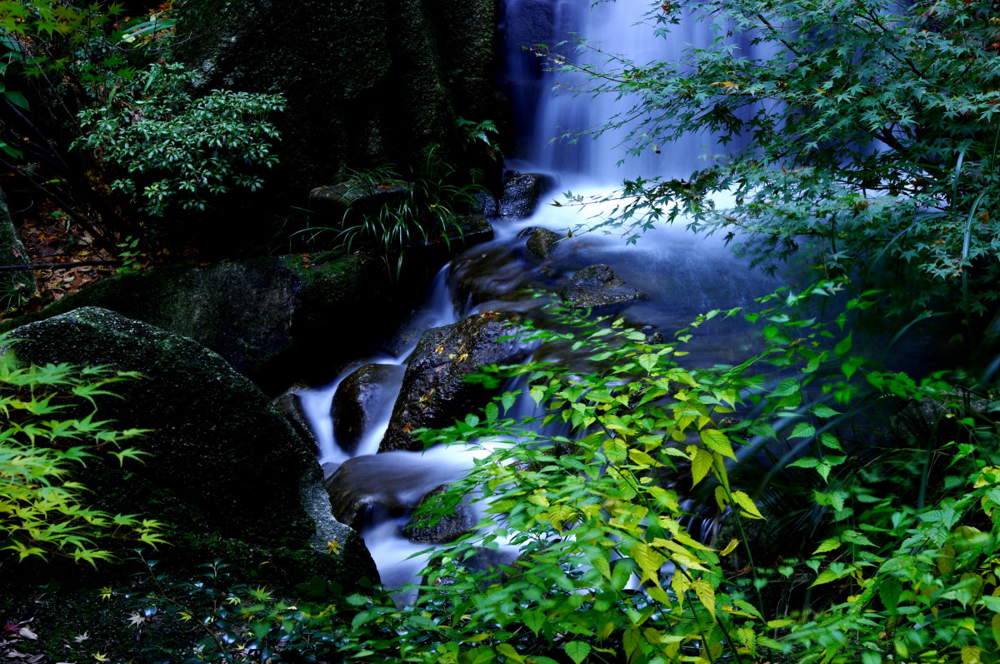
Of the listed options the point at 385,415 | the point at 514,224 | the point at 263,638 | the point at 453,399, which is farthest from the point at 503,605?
the point at 514,224

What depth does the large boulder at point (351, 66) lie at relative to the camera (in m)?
7.45

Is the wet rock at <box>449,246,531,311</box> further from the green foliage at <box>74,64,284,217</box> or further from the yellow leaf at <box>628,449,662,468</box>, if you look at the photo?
the yellow leaf at <box>628,449,662,468</box>

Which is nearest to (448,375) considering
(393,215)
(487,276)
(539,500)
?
(487,276)

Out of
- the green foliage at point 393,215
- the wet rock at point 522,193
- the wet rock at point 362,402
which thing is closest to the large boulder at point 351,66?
the green foliage at point 393,215

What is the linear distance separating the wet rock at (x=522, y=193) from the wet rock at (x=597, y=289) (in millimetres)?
2460

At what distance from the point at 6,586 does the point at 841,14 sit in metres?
3.74

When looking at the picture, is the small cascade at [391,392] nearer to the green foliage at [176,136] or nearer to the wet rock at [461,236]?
the wet rock at [461,236]

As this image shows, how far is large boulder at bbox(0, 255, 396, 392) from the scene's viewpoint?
6.72m

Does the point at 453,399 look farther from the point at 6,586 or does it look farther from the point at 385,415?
the point at 6,586

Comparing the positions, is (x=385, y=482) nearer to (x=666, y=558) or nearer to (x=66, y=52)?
(x=666, y=558)

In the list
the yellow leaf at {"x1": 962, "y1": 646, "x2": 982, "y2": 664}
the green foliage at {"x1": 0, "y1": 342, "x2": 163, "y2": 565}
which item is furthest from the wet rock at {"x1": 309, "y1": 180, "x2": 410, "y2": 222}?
the yellow leaf at {"x1": 962, "y1": 646, "x2": 982, "y2": 664}

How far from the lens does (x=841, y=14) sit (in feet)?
9.43

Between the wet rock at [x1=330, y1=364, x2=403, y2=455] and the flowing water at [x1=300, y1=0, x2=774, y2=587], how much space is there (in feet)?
0.10

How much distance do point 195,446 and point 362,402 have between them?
3162 mm
